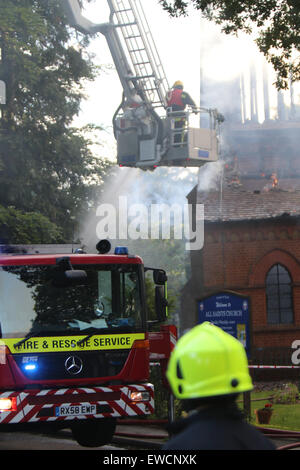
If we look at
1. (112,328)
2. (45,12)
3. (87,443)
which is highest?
(45,12)

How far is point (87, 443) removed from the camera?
10.2 meters

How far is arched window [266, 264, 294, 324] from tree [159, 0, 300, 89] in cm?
1632

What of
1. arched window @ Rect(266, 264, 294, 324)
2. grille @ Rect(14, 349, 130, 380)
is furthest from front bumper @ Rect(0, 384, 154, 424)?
arched window @ Rect(266, 264, 294, 324)

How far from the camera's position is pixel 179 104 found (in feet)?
80.6

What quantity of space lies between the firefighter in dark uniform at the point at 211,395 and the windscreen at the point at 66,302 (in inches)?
258

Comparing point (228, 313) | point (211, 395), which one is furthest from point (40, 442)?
point (211, 395)

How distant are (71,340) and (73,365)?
0.31 metres

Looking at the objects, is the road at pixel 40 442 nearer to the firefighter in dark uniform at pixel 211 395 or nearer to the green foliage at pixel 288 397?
the green foliage at pixel 288 397

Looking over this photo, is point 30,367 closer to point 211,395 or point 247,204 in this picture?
point 211,395

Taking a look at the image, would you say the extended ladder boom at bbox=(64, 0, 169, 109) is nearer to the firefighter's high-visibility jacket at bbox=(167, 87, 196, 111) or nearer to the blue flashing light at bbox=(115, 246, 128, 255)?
the firefighter's high-visibility jacket at bbox=(167, 87, 196, 111)

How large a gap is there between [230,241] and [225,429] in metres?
27.0

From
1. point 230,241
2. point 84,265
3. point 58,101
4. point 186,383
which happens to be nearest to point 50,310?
point 84,265
